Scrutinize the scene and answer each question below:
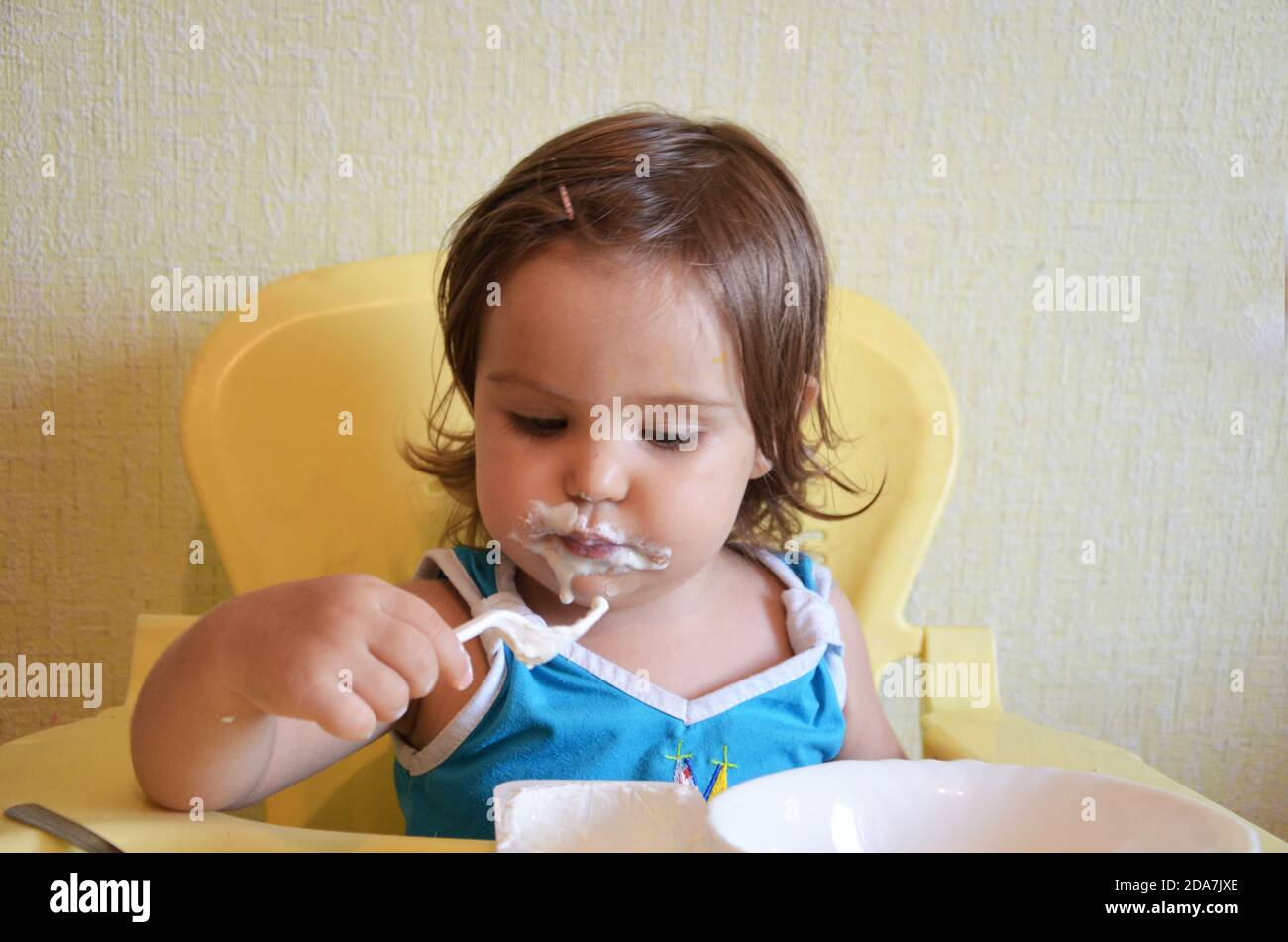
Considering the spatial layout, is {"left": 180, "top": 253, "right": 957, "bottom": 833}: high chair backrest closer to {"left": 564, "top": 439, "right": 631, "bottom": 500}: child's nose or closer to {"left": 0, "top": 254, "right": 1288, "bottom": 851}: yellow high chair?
{"left": 0, "top": 254, "right": 1288, "bottom": 851}: yellow high chair

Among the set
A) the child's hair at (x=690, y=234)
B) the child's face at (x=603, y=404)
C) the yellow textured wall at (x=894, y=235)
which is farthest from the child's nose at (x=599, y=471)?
the yellow textured wall at (x=894, y=235)

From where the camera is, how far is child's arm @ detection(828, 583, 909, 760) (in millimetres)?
865

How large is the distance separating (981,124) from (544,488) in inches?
22.5

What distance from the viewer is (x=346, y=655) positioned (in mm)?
538

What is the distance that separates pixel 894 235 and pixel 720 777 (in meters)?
0.50

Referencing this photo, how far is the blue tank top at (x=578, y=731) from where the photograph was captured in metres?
0.76

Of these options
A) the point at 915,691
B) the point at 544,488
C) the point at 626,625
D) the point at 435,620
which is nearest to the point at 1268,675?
the point at 915,691

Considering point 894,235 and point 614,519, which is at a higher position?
point 894,235

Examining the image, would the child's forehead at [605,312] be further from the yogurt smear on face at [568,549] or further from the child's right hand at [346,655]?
the child's right hand at [346,655]

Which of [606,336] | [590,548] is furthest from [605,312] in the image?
[590,548]

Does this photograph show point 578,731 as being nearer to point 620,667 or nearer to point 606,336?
point 620,667

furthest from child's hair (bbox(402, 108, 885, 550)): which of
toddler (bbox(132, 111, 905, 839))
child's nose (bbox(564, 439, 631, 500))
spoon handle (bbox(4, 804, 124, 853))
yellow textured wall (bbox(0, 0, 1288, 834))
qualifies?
spoon handle (bbox(4, 804, 124, 853))

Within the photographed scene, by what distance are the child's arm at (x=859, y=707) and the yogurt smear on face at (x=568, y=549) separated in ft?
0.71
